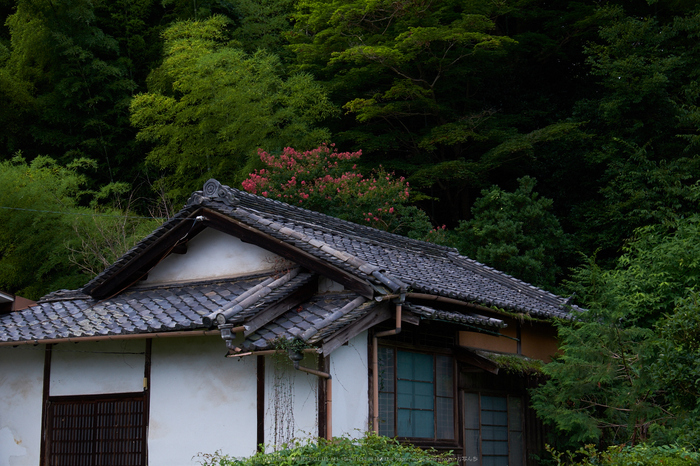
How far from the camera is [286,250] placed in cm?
995

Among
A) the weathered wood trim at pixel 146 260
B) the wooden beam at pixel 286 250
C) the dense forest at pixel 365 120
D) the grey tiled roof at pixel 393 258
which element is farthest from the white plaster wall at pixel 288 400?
the dense forest at pixel 365 120

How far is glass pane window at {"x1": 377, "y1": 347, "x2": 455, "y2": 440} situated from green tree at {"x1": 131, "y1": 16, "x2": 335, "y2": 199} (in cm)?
1267

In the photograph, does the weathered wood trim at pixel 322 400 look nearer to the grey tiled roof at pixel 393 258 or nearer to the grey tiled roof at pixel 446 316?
the grey tiled roof at pixel 393 258

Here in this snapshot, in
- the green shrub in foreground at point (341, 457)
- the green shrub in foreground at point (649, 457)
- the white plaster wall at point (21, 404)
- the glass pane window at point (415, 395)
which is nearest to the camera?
the green shrub in foreground at point (649, 457)

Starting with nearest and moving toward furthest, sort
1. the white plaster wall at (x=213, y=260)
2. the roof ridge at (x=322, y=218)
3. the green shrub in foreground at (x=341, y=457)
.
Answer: the green shrub in foreground at (x=341, y=457), the white plaster wall at (x=213, y=260), the roof ridge at (x=322, y=218)

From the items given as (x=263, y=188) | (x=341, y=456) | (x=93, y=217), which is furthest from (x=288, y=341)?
(x=93, y=217)

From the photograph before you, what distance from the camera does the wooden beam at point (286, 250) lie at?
913 centimetres

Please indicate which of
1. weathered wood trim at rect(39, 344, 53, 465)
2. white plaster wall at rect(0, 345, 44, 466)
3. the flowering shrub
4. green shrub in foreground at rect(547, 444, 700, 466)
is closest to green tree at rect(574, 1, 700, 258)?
the flowering shrub

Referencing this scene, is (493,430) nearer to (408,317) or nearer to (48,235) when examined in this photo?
(408,317)

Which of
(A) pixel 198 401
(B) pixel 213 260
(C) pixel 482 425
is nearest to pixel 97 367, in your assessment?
(A) pixel 198 401

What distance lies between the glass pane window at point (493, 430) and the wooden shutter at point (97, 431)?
17.0 ft

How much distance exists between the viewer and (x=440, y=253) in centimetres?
1545

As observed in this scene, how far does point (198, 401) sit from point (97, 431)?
183 centimetres

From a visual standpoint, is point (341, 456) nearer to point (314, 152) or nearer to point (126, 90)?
point (314, 152)
